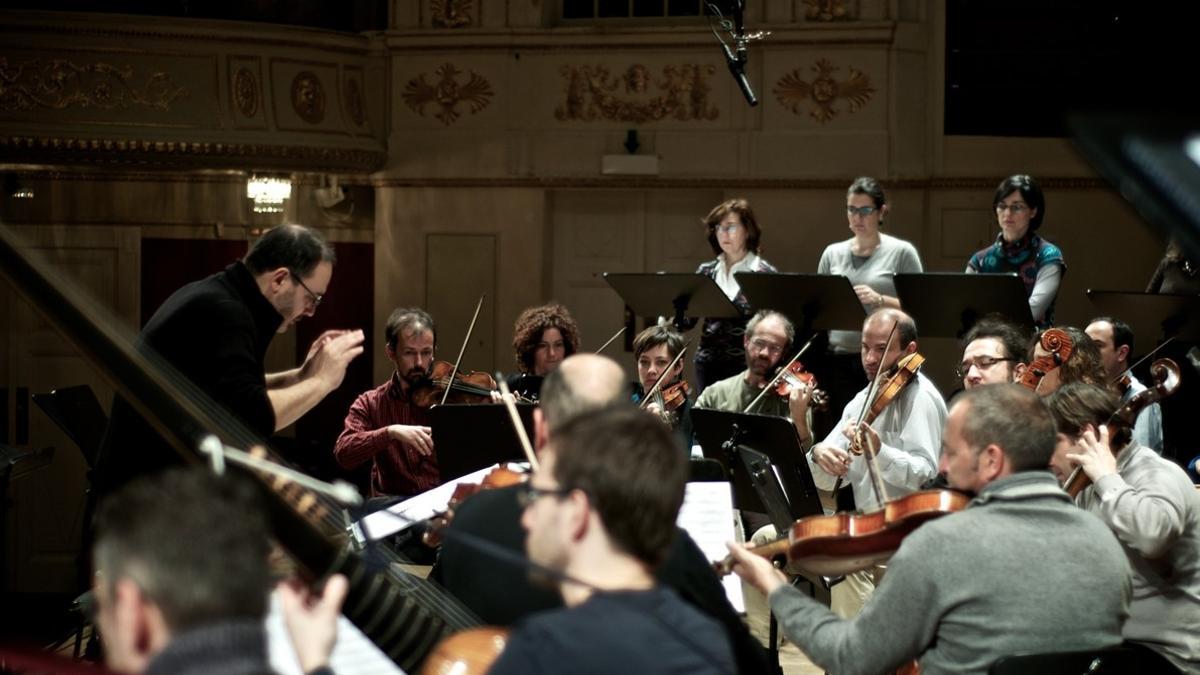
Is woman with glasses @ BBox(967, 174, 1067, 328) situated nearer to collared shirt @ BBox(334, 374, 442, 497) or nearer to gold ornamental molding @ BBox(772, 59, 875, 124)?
gold ornamental molding @ BBox(772, 59, 875, 124)

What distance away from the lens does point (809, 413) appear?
5.55 metres

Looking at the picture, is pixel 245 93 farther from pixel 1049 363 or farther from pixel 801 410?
pixel 1049 363

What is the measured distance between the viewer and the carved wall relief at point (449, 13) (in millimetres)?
9297

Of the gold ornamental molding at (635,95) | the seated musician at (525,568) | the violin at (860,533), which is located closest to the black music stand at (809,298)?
the gold ornamental molding at (635,95)

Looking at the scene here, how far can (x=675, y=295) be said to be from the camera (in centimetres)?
678

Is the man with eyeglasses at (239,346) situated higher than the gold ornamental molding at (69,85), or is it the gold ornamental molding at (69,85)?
the gold ornamental molding at (69,85)

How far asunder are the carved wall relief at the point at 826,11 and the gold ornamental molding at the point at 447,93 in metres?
2.10

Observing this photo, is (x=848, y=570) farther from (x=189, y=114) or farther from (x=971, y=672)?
(x=189, y=114)

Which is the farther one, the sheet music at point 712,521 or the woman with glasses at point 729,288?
the woman with glasses at point 729,288

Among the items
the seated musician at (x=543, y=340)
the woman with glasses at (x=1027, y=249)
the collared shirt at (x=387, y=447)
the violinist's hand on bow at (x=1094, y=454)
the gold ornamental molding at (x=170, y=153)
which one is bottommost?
the collared shirt at (x=387, y=447)

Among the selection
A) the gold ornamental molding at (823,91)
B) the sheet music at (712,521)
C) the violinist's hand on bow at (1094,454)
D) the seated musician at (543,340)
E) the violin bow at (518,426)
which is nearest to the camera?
the violin bow at (518,426)

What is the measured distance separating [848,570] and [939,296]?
2938 millimetres

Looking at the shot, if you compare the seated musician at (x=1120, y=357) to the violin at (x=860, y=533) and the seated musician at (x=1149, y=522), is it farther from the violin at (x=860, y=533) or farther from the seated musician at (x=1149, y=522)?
the violin at (x=860, y=533)

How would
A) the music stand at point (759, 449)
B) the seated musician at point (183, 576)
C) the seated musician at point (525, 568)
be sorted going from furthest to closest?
the music stand at point (759, 449), the seated musician at point (525, 568), the seated musician at point (183, 576)
